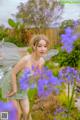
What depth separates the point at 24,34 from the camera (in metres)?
5.51

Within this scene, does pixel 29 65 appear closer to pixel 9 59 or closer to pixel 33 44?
pixel 33 44

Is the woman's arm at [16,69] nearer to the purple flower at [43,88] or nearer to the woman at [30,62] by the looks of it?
the woman at [30,62]

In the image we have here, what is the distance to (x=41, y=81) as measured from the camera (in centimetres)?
140

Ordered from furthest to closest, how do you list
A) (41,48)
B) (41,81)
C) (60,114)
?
(60,114) < (41,48) < (41,81)

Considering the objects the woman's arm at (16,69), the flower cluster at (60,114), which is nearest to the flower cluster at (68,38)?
the woman's arm at (16,69)

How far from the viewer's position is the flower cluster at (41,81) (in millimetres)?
1407

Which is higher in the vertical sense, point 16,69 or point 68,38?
point 68,38

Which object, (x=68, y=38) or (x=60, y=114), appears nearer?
(x=68, y=38)

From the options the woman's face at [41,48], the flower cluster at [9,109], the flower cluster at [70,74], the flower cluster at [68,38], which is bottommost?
the flower cluster at [9,109]

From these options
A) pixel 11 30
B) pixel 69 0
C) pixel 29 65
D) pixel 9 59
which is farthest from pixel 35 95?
pixel 11 30

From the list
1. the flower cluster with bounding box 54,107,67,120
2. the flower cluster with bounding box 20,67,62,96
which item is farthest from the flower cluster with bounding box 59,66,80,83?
the flower cluster with bounding box 54,107,67,120

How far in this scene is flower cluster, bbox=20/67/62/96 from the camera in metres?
1.41

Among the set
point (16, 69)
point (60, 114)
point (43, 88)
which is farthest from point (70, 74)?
point (60, 114)

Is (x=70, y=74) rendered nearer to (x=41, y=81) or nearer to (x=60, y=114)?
(x=41, y=81)
